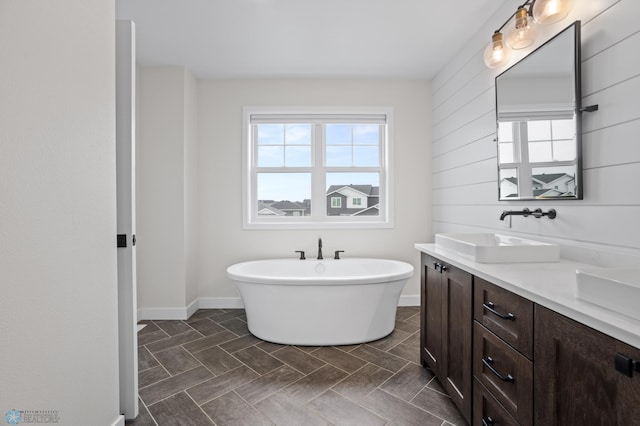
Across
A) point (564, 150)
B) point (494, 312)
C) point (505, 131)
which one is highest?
point (505, 131)

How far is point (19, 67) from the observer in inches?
37.9

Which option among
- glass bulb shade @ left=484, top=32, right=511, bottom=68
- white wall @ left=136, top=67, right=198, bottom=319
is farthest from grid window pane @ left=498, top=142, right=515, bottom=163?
white wall @ left=136, top=67, right=198, bottom=319

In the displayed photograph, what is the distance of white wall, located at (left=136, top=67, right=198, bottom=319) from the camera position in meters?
3.11

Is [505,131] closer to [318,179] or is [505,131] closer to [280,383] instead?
[318,179]

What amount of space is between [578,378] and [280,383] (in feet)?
5.41

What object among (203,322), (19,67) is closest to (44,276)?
(19,67)

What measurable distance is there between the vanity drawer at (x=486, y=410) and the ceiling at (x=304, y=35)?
249 centimetres

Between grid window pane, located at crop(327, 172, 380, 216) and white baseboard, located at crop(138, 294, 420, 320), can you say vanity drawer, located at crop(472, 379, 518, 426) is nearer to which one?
white baseboard, located at crop(138, 294, 420, 320)

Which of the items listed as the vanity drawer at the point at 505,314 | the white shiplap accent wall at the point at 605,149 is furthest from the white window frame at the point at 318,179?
the vanity drawer at the point at 505,314

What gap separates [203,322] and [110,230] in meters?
1.89

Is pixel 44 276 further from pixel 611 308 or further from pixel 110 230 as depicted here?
pixel 611 308

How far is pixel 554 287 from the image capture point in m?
1.04

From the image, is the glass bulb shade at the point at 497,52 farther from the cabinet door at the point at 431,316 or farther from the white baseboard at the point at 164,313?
the white baseboard at the point at 164,313

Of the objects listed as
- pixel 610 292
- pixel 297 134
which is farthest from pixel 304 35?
pixel 610 292
